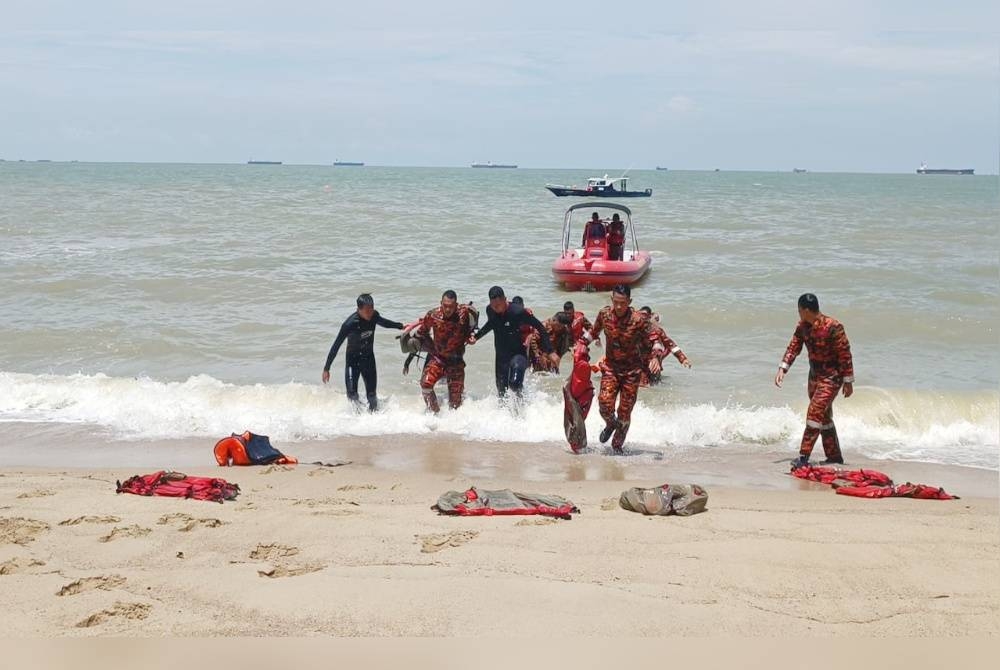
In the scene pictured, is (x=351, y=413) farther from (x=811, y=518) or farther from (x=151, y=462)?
(x=811, y=518)

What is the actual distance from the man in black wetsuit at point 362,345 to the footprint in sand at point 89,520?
372 centimetres

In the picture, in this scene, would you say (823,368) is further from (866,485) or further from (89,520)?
(89,520)

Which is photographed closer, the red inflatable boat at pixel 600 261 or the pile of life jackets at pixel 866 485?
the pile of life jackets at pixel 866 485

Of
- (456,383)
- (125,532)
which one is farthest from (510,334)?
(125,532)

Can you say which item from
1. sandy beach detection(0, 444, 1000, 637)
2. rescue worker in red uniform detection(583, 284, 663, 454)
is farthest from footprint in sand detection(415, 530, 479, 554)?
rescue worker in red uniform detection(583, 284, 663, 454)

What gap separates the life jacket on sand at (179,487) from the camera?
21.8ft

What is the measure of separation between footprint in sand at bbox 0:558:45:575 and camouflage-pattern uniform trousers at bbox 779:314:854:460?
5.83 meters

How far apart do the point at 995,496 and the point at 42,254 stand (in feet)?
68.7

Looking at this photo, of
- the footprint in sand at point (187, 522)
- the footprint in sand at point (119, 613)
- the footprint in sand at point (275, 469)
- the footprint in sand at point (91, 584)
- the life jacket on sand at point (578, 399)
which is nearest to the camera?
the footprint in sand at point (119, 613)

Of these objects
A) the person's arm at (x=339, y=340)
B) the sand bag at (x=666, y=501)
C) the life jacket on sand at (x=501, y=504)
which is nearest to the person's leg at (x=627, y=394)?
the sand bag at (x=666, y=501)

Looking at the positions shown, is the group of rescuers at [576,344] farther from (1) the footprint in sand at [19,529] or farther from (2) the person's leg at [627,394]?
(1) the footprint in sand at [19,529]

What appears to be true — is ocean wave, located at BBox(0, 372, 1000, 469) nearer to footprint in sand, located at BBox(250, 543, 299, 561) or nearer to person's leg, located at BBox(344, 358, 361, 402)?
person's leg, located at BBox(344, 358, 361, 402)

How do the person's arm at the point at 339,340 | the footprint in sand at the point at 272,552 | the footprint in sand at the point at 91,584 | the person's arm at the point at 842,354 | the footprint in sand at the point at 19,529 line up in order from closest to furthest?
the footprint in sand at the point at 91,584 < the footprint in sand at the point at 272,552 < the footprint in sand at the point at 19,529 < the person's arm at the point at 842,354 < the person's arm at the point at 339,340

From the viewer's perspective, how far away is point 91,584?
4.86 metres
